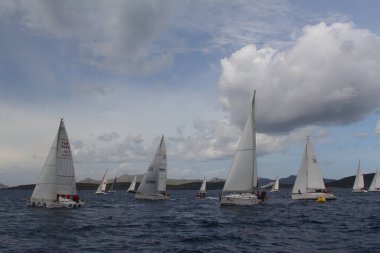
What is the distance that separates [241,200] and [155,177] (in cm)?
2810

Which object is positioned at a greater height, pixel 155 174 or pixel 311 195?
pixel 155 174

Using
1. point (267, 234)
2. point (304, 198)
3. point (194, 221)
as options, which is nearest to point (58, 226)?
point (194, 221)

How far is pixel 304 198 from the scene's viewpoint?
80500mm

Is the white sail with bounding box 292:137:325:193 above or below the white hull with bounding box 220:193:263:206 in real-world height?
above

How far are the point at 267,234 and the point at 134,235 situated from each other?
10.5 meters

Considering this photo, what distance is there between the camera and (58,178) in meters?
54.8

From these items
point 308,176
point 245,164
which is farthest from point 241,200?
point 308,176

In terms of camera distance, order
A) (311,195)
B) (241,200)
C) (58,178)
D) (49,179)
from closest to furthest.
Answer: (49,179) → (58,178) → (241,200) → (311,195)

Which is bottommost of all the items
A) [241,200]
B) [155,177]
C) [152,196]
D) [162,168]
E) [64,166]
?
[152,196]

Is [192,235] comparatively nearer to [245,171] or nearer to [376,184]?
[245,171]

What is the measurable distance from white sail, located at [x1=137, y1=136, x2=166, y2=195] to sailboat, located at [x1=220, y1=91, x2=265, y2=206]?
1015 inches

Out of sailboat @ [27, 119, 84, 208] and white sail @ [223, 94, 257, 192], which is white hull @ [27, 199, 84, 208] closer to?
sailboat @ [27, 119, 84, 208]

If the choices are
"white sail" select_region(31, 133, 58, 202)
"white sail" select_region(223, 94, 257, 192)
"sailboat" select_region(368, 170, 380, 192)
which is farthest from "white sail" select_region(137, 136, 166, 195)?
"sailboat" select_region(368, 170, 380, 192)

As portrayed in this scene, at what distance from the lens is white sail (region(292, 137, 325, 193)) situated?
264ft
